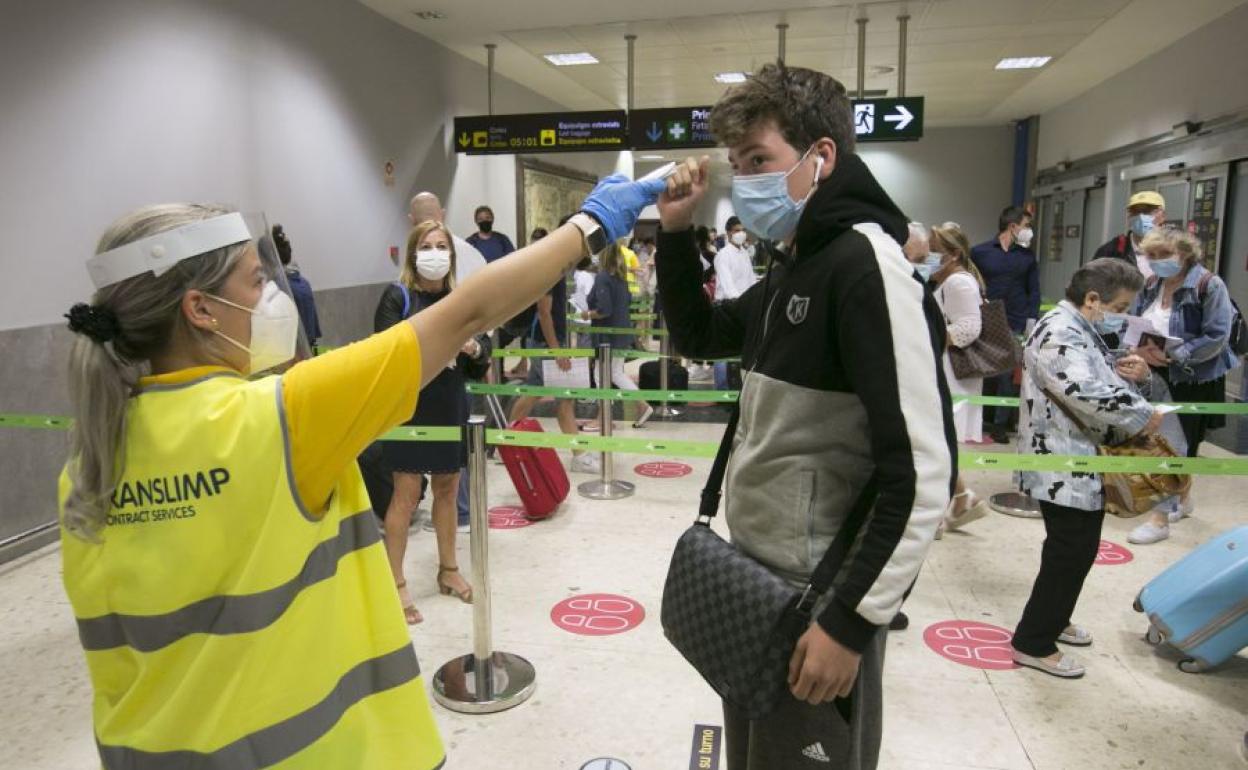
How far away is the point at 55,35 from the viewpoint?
15.6 feet

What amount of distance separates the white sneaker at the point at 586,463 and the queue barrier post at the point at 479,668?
9.84 ft

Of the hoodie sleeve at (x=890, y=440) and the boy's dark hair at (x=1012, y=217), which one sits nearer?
the hoodie sleeve at (x=890, y=440)

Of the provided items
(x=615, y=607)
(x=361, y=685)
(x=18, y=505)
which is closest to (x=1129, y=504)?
(x=615, y=607)

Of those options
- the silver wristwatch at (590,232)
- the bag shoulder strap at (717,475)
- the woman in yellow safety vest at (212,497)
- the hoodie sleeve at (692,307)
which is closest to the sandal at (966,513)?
the hoodie sleeve at (692,307)

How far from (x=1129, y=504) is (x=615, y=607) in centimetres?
228

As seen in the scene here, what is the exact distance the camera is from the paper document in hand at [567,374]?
662cm

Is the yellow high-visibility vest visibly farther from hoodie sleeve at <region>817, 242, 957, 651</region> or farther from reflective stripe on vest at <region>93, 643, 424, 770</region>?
hoodie sleeve at <region>817, 242, 957, 651</region>

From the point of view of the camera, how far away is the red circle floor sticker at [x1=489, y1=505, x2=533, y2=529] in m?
5.07

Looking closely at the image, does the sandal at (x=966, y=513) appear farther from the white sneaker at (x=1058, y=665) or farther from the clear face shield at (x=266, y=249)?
the clear face shield at (x=266, y=249)

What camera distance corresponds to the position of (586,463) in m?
6.41

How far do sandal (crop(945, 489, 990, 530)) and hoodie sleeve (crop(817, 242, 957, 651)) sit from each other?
3.63 meters

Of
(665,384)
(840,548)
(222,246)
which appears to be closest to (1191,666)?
(840,548)

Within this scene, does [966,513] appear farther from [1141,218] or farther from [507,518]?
[1141,218]

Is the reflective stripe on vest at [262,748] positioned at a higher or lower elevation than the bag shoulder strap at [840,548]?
lower
